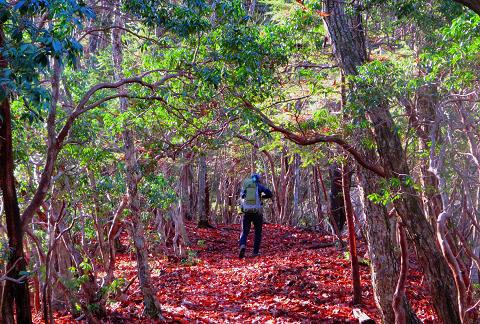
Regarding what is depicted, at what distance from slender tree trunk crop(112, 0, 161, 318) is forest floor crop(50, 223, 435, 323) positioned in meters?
0.39

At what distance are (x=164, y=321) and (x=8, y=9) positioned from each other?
599cm

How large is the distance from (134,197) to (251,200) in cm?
511

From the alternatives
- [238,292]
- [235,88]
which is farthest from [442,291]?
[238,292]

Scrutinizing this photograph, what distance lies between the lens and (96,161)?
25.6ft

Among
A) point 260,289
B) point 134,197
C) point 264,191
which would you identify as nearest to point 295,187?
point 264,191

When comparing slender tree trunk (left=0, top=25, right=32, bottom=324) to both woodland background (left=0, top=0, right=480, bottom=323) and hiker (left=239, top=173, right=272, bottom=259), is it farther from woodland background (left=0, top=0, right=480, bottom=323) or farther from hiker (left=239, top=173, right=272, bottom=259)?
hiker (left=239, top=173, right=272, bottom=259)

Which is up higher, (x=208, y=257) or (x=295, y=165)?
(x=295, y=165)

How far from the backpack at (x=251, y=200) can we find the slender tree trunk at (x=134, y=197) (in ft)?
15.1

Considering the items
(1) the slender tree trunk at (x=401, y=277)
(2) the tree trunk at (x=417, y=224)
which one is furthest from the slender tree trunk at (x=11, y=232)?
(2) the tree trunk at (x=417, y=224)

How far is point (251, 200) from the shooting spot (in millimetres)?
13094

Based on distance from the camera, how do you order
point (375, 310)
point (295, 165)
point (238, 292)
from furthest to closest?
1. point (295, 165)
2. point (238, 292)
3. point (375, 310)

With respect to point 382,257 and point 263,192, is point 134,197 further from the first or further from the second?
point 263,192

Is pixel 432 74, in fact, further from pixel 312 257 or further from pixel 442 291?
pixel 312 257

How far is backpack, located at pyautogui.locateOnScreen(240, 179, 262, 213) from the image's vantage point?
1305cm
